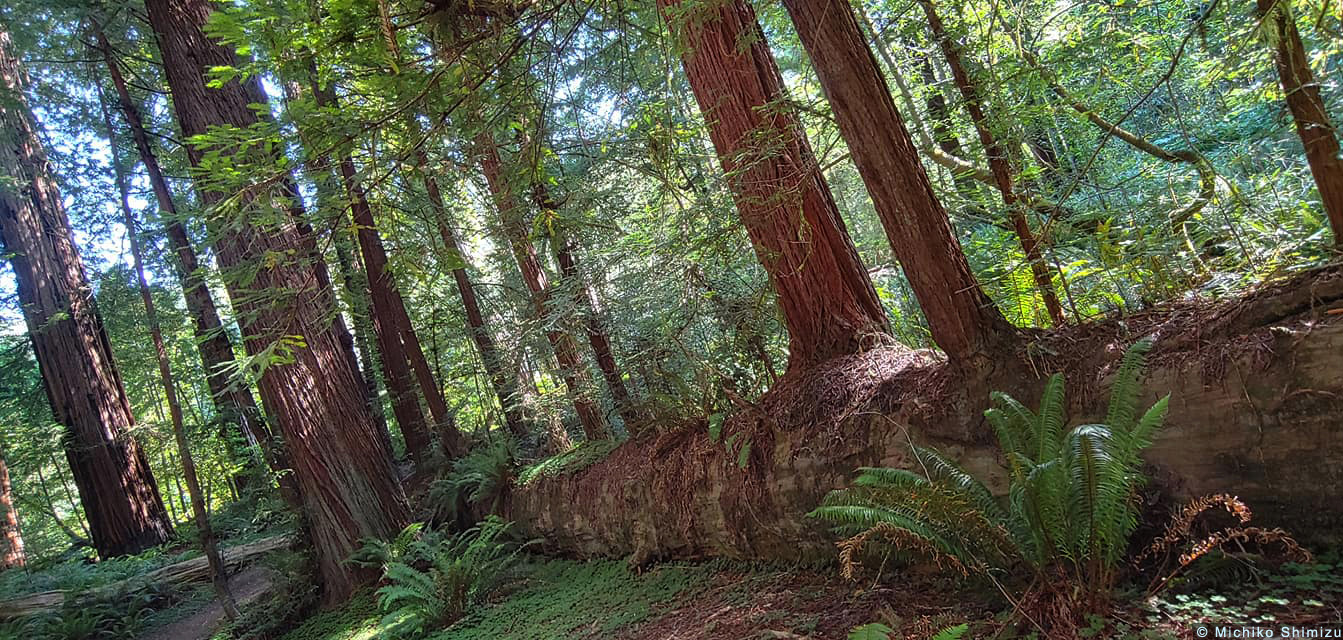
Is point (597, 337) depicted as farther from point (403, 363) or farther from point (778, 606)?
point (403, 363)

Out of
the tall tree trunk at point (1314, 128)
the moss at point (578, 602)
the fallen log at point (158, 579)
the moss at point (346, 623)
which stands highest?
the tall tree trunk at point (1314, 128)

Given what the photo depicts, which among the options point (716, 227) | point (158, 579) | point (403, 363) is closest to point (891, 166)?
point (716, 227)

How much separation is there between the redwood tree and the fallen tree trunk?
34cm

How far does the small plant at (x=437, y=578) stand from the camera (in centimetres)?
508

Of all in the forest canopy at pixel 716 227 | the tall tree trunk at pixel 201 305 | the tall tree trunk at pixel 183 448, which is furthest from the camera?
the tall tree trunk at pixel 201 305

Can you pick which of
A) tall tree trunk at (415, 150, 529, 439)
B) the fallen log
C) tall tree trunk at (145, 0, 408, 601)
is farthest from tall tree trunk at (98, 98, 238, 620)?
tall tree trunk at (415, 150, 529, 439)

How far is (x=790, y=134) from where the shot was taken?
11.6 feet

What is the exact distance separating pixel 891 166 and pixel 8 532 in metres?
15.0

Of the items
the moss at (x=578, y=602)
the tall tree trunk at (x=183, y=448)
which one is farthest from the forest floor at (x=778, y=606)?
the tall tree trunk at (x=183, y=448)

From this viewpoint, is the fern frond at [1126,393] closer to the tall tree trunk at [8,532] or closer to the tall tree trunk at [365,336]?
the tall tree trunk at [365,336]

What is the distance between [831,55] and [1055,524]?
2.24 metres

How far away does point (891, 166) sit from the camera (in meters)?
2.98

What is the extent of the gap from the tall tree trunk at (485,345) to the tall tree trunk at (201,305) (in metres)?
2.39

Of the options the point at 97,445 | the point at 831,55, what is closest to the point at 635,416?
the point at 831,55
